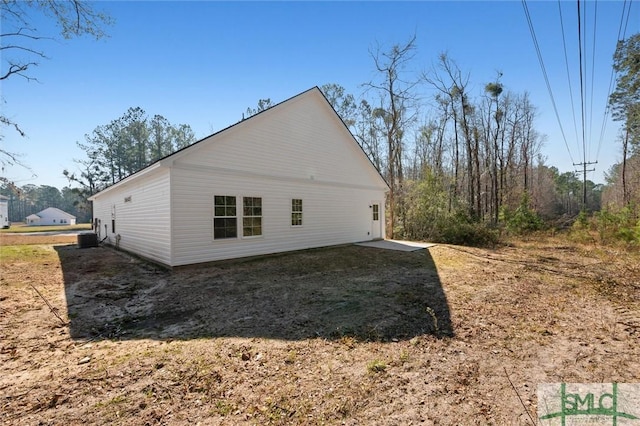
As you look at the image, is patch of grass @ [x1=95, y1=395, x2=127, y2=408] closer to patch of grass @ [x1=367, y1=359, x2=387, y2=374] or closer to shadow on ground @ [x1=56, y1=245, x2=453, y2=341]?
shadow on ground @ [x1=56, y1=245, x2=453, y2=341]

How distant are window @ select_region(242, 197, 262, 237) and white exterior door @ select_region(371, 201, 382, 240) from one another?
24.3ft

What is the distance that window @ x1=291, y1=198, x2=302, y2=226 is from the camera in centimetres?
1153

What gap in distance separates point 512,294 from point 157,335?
697 cm

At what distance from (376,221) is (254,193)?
26.9 ft

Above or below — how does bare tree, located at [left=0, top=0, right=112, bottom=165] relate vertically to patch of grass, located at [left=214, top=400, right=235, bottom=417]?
above

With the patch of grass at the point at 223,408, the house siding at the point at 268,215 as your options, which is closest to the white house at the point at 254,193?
the house siding at the point at 268,215

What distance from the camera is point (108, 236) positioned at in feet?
51.7

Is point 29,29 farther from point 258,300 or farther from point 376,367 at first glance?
point 376,367

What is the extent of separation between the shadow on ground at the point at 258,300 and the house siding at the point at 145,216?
2.65ft

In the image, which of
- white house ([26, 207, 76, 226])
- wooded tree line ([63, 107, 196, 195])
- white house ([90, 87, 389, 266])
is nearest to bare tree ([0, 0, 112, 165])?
white house ([90, 87, 389, 266])

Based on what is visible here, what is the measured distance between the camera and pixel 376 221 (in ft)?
52.4

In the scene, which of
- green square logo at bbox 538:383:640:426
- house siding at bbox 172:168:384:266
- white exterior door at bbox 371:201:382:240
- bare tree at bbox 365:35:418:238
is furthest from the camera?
bare tree at bbox 365:35:418:238

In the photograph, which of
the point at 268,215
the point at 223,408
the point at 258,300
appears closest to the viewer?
the point at 223,408

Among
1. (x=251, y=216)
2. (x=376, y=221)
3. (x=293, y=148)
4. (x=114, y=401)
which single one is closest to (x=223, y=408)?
(x=114, y=401)
